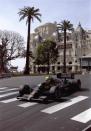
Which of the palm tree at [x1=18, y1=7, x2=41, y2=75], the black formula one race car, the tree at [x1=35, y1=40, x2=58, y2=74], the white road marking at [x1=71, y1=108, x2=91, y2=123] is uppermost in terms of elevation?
the palm tree at [x1=18, y1=7, x2=41, y2=75]

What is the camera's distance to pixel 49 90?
816cm

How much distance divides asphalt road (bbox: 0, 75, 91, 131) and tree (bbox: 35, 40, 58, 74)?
451 millimetres

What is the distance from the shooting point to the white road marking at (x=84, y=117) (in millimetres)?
6572

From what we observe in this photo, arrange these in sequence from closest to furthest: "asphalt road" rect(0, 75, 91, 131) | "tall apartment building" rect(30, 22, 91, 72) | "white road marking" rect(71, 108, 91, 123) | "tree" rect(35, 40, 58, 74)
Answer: "tall apartment building" rect(30, 22, 91, 72), "asphalt road" rect(0, 75, 91, 131), "tree" rect(35, 40, 58, 74), "white road marking" rect(71, 108, 91, 123)

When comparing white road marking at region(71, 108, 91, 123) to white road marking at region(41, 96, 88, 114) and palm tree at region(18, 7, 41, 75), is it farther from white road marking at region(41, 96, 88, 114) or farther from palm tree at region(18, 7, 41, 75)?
palm tree at region(18, 7, 41, 75)

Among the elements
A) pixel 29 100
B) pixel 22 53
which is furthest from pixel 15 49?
pixel 29 100

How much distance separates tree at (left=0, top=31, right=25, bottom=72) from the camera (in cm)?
636

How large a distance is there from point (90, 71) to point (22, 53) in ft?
5.56

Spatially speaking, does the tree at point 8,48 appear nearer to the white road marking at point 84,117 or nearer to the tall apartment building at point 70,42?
the tall apartment building at point 70,42

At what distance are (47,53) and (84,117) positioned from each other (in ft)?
5.04

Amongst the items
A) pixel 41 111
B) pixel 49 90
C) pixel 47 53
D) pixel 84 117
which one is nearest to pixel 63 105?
pixel 49 90

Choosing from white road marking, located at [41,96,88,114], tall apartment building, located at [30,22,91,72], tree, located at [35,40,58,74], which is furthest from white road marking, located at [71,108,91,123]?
tree, located at [35,40,58,74]

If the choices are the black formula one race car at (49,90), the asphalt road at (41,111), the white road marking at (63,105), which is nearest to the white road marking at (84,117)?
the asphalt road at (41,111)

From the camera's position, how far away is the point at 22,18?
6.30 m
